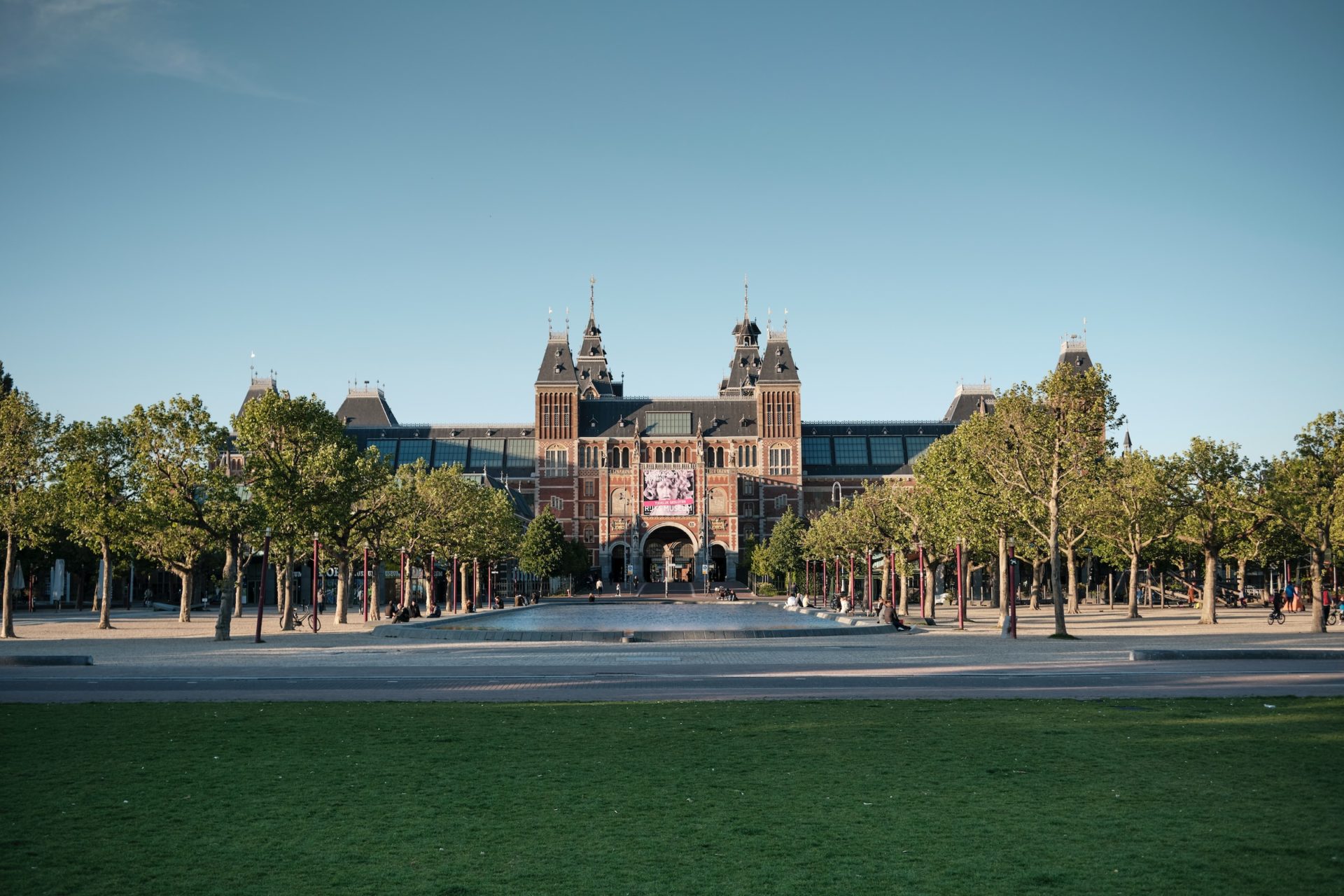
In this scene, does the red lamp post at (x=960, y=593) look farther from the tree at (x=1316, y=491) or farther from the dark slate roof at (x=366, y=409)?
the dark slate roof at (x=366, y=409)

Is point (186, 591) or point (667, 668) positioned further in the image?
point (186, 591)

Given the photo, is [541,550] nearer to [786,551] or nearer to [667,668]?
[786,551]

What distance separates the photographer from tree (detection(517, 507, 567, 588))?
326 ft

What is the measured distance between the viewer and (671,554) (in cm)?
14988

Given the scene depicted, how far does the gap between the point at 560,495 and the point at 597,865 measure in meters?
135

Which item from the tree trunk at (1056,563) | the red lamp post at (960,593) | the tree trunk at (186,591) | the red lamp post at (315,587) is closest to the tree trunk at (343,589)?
the red lamp post at (315,587)

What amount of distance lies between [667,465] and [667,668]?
117 meters

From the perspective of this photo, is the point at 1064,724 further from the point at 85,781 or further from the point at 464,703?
the point at 85,781

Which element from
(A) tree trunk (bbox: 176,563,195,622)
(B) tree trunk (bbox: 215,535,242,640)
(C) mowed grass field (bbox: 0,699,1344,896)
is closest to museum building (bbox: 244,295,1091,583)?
(A) tree trunk (bbox: 176,563,195,622)

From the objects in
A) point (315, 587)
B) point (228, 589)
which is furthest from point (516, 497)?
point (228, 589)

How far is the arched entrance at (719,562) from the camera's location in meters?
141

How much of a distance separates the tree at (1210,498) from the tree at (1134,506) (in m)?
0.65

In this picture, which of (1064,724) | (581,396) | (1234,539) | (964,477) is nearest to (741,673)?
(1064,724)

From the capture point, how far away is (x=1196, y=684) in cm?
2170
